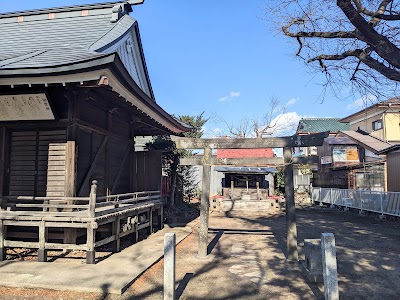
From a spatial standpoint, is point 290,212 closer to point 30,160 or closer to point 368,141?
point 30,160

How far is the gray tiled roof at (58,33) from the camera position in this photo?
8.28 m

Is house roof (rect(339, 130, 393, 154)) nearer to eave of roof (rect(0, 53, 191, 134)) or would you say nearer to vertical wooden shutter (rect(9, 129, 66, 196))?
eave of roof (rect(0, 53, 191, 134))

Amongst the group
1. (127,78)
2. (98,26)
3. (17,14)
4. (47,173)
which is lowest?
(47,173)

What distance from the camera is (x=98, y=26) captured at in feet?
36.5

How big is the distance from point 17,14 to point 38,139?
285 inches

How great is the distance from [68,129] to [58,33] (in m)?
4.86

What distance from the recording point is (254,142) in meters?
8.56

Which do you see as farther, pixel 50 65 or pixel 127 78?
pixel 127 78

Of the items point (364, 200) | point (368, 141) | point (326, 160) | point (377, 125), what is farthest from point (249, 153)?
point (364, 200)

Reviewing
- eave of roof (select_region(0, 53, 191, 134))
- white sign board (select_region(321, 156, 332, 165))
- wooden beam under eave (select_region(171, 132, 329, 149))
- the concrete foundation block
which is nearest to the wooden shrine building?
eave of roof (select_region(0, 53, 191, 134))

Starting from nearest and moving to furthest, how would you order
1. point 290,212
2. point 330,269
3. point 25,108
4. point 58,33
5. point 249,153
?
point 330,269, point 25,108, point 290,212, point 58,33, point 249,153

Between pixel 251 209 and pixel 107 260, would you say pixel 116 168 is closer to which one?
pixel 107 260

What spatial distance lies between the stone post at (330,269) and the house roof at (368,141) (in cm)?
1858

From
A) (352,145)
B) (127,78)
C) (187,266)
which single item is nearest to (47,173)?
(127,78)
